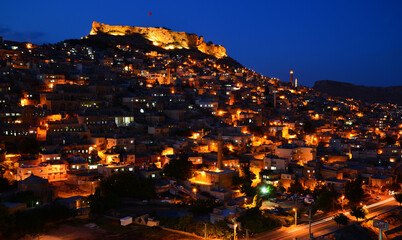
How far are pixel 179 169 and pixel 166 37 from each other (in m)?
71.4

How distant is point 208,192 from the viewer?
26.1 m

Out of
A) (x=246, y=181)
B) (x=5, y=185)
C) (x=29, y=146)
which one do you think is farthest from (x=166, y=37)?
(x=5, y=185)

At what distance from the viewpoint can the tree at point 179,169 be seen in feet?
89.4

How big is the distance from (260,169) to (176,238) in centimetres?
1368

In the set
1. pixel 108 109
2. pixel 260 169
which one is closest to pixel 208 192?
pixel 260 169

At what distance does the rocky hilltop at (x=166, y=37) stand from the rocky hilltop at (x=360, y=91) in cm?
4930

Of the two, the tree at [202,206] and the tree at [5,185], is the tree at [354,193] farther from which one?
the tree at [5,185]

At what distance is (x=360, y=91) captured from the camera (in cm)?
13288

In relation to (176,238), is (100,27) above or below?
above

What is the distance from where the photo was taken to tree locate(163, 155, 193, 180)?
2725cm

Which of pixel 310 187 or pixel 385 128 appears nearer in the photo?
pixel 310 187

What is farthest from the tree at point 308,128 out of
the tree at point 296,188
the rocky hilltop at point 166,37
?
the rocky hilltop at point 166,37

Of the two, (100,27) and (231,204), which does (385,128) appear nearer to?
(231,204)

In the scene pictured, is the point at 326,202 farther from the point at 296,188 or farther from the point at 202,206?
the point at 202,206
